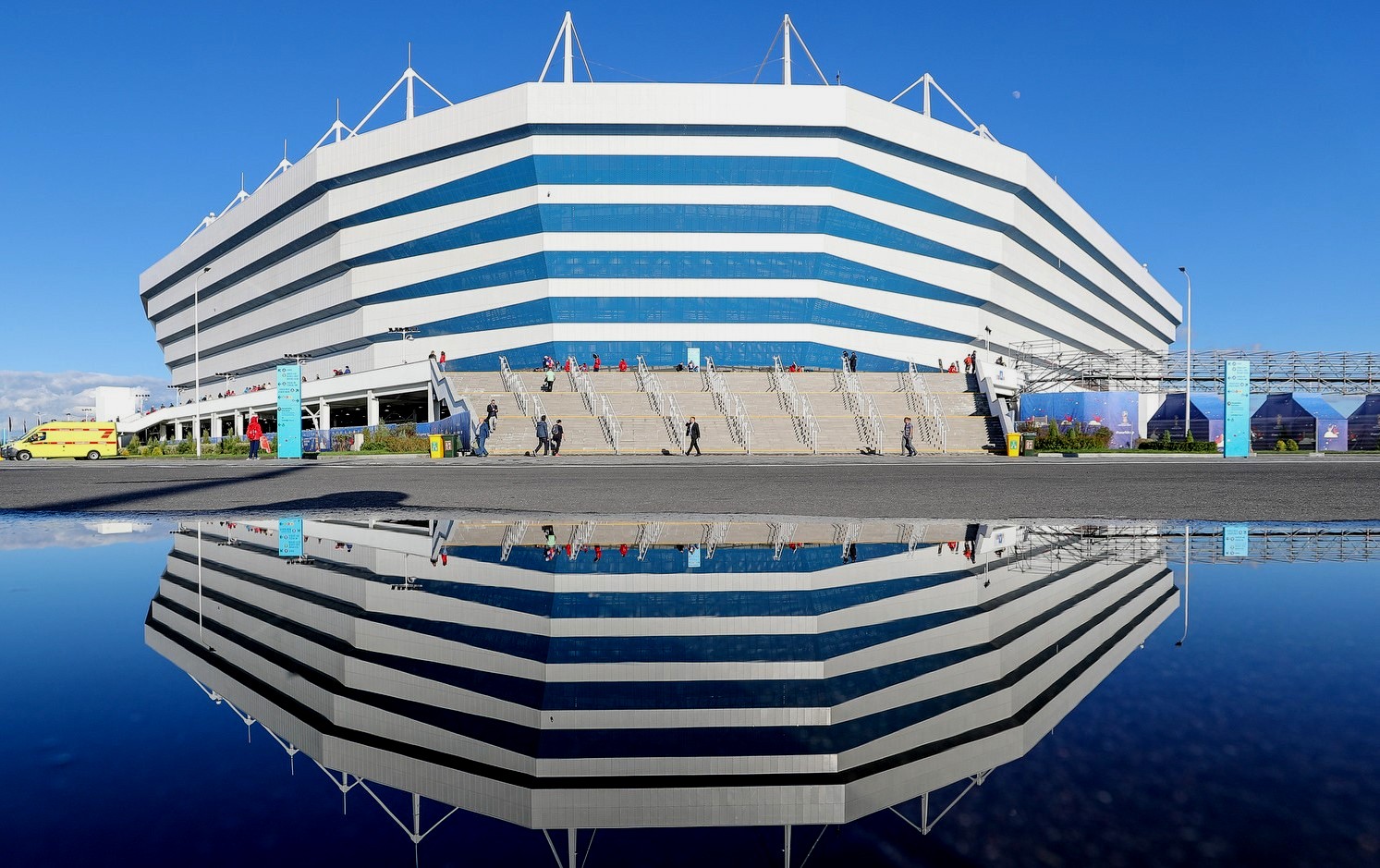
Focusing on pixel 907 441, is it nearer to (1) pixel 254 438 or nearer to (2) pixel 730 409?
(2) pixel 730 409

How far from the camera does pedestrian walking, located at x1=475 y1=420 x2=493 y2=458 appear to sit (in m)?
33.9

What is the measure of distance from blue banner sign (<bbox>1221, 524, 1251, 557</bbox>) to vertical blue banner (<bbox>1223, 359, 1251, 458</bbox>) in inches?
1206

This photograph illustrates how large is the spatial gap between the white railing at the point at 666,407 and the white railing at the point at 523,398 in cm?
495

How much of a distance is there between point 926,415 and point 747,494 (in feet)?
88.9

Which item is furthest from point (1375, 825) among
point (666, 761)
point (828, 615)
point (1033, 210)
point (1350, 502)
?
point (1033, 210)

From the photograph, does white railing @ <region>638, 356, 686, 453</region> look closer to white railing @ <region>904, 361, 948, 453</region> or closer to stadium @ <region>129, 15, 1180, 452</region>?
white railing @ <region>904, 361, 948, 453</region>

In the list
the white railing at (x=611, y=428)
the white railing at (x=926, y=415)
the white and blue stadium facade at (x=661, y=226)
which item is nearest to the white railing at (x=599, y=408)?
the white railing at (x=611, y=428)

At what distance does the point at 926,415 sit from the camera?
39.3 metres

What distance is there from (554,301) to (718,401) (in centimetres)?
1904

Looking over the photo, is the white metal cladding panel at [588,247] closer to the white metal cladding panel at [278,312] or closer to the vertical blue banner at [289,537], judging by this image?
the white metal cladding panel at [278,312]

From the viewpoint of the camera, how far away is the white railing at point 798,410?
35750 mm

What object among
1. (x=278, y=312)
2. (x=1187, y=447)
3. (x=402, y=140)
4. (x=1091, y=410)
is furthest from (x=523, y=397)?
(x=278, y=312)

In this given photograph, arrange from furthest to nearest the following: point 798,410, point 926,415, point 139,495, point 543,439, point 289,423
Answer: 1. point 926,415
2. point 798,410
3. point 289,423
4. point 543,439
5. point 139,495

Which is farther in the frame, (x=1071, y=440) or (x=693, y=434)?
(x=1071, y=440)
